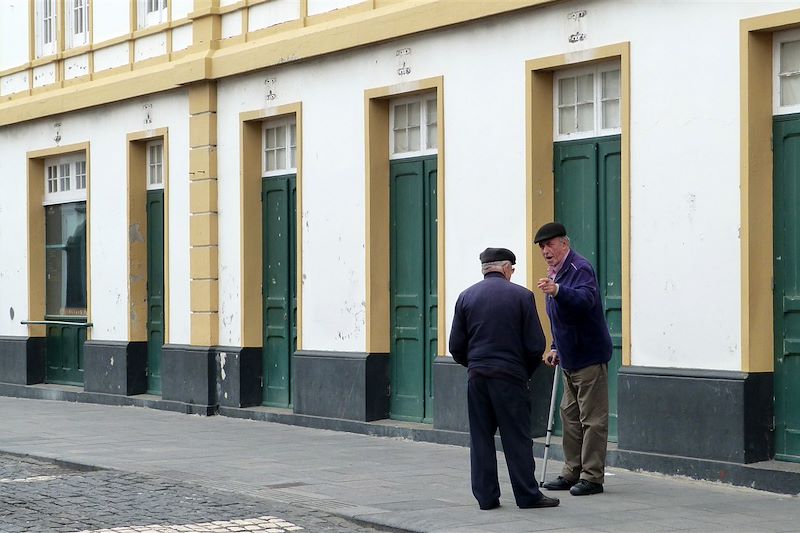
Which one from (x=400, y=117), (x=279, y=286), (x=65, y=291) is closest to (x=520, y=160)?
(x=400, y=117)

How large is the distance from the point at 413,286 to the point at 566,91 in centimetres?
281

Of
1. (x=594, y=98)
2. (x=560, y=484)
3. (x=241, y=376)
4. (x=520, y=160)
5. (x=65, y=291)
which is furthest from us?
(x=65, y=291)

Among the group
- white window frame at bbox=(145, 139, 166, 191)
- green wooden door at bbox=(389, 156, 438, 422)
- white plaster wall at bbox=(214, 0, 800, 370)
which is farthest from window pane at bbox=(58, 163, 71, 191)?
green wooden door at bbox=(389, 156, 438, 422)

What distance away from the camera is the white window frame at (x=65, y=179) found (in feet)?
70.7

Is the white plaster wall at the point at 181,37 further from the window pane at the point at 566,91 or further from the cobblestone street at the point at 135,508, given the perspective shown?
the cobblestone street at the point at 135,508

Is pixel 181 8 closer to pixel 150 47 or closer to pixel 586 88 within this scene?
pixel 150 47

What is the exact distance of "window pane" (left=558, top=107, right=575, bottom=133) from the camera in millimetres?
13484

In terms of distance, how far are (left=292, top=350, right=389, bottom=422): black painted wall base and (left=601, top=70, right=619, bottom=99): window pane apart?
12.9 ft

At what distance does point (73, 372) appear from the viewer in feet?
71.5

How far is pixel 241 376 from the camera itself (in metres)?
17.6

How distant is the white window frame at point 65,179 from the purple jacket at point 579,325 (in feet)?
37.8

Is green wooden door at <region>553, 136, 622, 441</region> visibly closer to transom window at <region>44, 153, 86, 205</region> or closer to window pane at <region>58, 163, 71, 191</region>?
transom window at <region>44, 153, 86, 205</region>

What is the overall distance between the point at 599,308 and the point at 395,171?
527 cm

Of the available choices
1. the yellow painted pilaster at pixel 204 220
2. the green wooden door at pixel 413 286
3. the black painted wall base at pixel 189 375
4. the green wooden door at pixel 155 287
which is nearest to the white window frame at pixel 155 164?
the green wooden door at pixel 155 287
